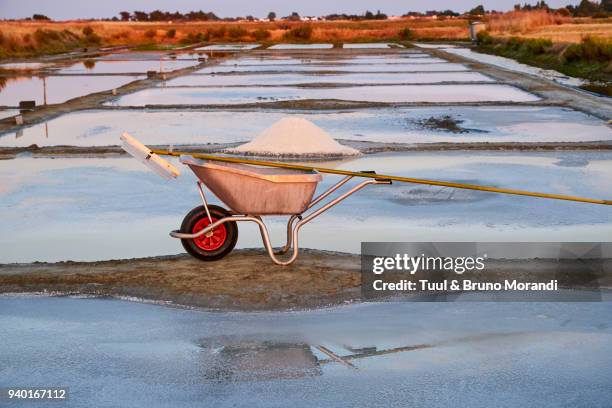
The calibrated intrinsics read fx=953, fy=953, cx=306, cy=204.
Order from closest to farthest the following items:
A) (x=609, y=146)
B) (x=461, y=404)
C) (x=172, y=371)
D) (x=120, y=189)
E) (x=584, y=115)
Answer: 1. (x=461, y=404)
2. (x=172, y=371)
3. (x=120, y=189)
4. (x=609, y=146)
5. (x=584, y=115)

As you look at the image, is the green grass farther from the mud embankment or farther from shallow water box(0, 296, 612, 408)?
shallow water box(0, 296, 612, 408)

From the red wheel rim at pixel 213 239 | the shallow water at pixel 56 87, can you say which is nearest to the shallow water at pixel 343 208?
the red wheel rim at pixel 213 239

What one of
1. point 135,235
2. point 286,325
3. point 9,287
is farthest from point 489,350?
point 135,235

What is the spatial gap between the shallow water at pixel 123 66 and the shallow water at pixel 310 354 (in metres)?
25.4

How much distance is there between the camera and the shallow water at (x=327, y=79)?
25.5 meters

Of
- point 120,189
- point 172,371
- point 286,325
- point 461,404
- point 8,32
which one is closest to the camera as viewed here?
point 461,404

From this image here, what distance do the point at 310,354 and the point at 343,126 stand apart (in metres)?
10.6

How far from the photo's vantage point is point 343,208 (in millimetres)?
8883

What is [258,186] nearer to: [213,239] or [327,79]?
[213,239]

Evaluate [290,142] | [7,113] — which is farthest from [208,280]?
[7,113]

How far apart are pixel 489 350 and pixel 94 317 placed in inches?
87.7

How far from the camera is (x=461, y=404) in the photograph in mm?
4203

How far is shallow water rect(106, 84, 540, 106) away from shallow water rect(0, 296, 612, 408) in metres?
14.4

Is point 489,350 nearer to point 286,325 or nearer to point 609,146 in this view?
point 286,325
